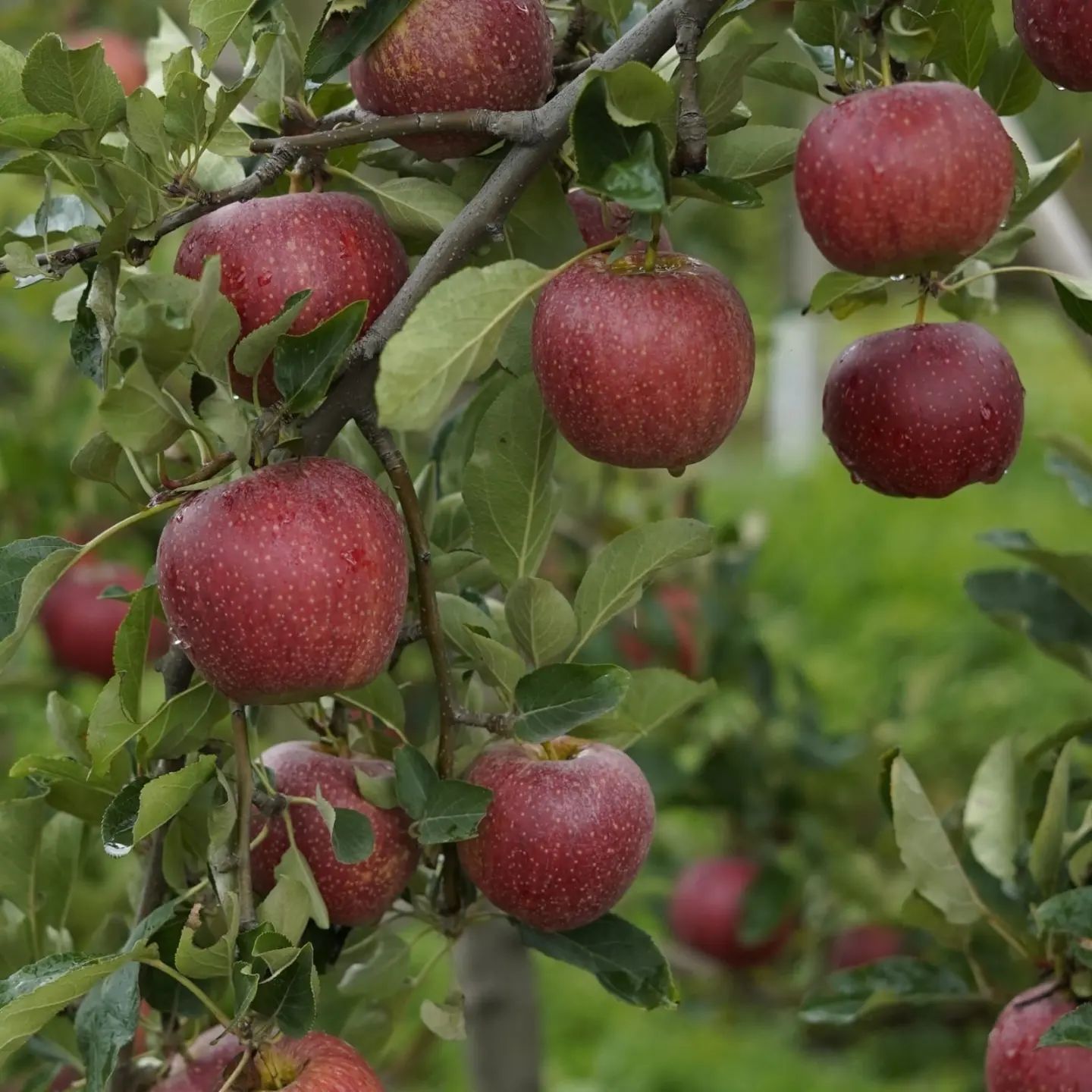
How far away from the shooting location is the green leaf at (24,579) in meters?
0.67

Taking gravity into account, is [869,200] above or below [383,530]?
above

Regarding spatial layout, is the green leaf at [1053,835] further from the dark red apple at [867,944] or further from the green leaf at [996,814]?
the dark red apple at [867,944]

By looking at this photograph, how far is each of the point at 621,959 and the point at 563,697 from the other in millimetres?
159

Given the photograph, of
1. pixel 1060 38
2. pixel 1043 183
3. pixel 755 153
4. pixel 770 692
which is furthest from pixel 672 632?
pixel 1060 38

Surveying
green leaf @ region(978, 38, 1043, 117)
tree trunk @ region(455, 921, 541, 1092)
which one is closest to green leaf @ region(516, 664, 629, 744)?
green leaf @ region(978, 38, 1043, 117)

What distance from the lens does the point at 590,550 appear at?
67.1 inches

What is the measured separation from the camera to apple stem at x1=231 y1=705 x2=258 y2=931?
69 cm

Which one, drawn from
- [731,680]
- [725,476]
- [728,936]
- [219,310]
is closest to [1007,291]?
[731,680]

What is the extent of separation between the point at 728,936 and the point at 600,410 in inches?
50.6

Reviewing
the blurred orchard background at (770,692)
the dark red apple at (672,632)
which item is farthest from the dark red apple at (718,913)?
the dark red apple at (672,632)

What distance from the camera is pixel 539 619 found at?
2.59ft

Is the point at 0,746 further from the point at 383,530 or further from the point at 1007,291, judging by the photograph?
the point at 383,530

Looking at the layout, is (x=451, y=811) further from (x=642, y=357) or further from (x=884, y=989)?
(x=884, y=989)

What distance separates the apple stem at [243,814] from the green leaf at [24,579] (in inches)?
4.0
